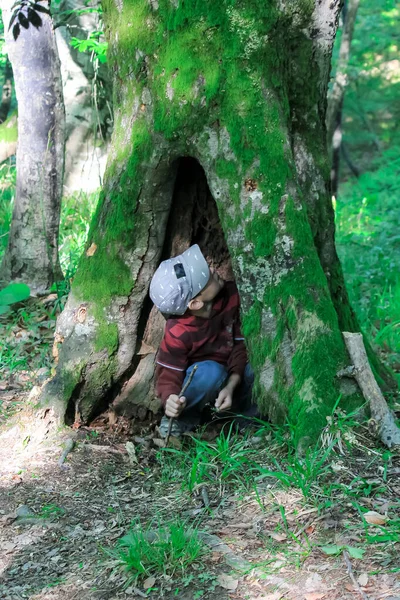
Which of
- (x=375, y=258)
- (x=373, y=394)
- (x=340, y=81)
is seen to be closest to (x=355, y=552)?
(x=373, y=394)

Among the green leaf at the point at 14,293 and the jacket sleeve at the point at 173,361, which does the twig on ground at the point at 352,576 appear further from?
the jacket sleeve at the point at 173,361

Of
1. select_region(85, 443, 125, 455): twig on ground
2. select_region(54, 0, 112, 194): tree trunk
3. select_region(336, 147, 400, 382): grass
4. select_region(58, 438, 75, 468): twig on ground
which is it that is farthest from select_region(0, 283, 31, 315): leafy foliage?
select_region(54, 0, 112, 194): tree trunk

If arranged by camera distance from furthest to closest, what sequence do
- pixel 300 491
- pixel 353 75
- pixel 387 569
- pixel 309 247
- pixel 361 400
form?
pixel 353 75
pixel 309 247
pixel 361 400
pixel 300 491
pixel 387 569

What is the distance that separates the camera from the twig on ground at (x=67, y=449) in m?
3.82

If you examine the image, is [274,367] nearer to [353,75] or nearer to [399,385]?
[399,385]

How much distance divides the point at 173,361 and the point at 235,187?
1.23 metres

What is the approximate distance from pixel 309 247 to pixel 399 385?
1209 millimetres

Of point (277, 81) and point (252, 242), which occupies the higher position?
point (277, 81)

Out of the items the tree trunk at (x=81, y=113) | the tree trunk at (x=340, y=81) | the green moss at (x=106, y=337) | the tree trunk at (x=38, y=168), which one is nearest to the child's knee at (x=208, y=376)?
the green moss at (x=106, y=337)

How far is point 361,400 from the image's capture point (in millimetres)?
3369

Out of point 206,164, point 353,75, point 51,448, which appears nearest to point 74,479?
point 51,448

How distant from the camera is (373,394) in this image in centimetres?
331

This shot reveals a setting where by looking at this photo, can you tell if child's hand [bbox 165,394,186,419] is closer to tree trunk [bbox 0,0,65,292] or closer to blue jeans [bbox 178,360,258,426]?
blue jeans [bbox 178,360,258,426]

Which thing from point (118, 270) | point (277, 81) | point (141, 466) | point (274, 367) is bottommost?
point (141, 466)
